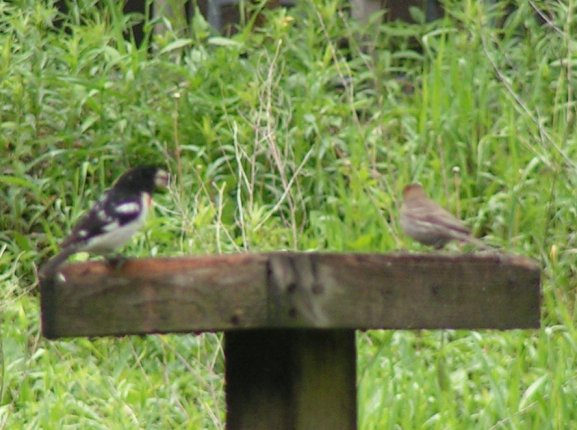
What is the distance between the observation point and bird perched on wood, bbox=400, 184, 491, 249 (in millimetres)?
5035

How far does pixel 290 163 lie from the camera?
6.34 metres

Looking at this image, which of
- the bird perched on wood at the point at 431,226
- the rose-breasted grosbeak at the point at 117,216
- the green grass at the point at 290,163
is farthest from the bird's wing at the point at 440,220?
the rose-breasted grosbeak at the point at 117,216

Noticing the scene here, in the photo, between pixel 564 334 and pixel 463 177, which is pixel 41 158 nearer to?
pixel 463 177

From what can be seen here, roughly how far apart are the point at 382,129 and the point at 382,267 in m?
4.32

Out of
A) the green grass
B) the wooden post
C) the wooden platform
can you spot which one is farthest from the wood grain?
the green grass

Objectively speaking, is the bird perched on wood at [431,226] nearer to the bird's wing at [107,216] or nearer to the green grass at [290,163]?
the green grass at [290,163]

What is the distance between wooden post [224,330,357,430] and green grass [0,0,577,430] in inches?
73.5

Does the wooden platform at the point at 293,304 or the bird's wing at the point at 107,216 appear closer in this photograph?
the wooden platform at the point at 293,304

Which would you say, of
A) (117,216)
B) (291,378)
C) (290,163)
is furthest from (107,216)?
(290,163)

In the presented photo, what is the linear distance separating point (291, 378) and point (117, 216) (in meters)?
1.13

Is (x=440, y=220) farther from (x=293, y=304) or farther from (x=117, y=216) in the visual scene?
(x=293, y=304)

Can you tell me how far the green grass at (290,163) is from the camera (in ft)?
17.3

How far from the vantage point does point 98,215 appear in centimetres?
388

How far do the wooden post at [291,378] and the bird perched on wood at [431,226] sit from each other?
6.90 ft
